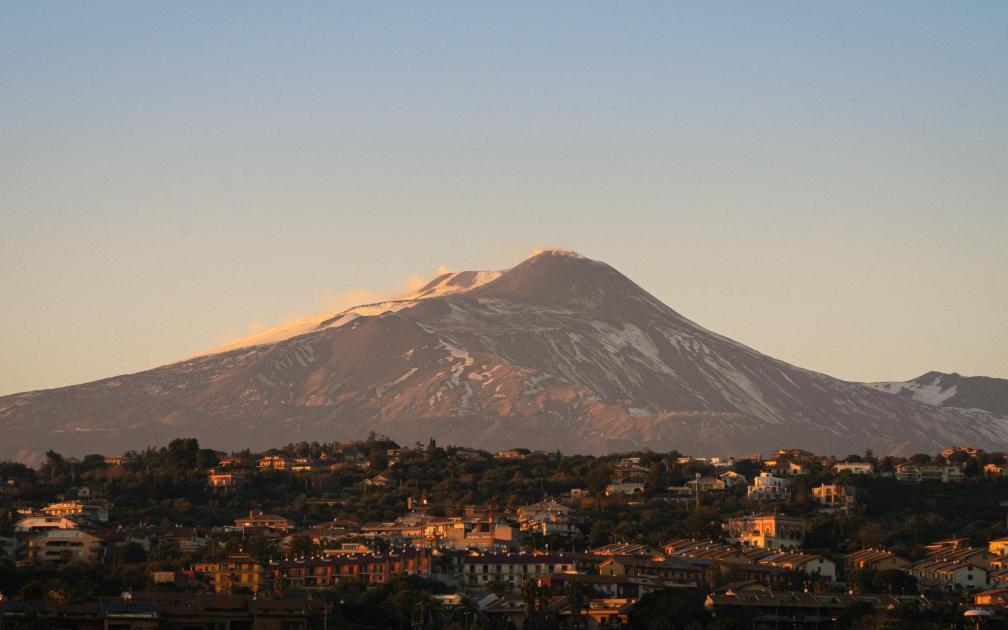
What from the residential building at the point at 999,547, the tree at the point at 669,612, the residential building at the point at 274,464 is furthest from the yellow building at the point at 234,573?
the residential building at the point at 274,464

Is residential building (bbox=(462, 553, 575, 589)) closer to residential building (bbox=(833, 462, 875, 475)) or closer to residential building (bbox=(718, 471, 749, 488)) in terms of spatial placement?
residential building (bbox=(718, 471, 749, 488))

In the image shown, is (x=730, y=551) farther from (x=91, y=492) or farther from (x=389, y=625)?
(x=91, y=492)

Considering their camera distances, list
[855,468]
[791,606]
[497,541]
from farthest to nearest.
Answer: [855,468], [497,541], [791,606]

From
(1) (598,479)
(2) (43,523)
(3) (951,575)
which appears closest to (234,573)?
(2) (43,523)

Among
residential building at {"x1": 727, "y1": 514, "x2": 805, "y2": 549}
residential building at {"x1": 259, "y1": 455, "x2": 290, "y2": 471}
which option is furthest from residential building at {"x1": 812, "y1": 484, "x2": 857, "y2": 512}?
residential building at {"x1": 259, "y1": 455, "x2": 290, "y2": 471}

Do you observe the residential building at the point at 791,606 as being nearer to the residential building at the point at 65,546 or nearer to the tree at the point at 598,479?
the residential building at the point at 65,546

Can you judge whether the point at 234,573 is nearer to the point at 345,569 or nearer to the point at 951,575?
the point at 345,569
